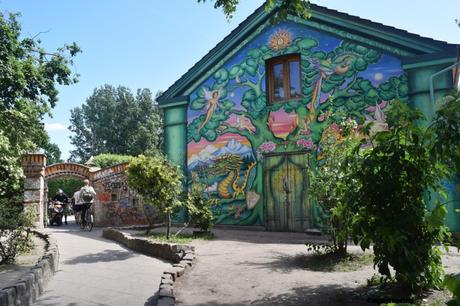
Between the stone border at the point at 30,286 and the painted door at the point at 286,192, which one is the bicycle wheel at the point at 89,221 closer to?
the painted door at the point at 286,192

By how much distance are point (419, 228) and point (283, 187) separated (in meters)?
8.55

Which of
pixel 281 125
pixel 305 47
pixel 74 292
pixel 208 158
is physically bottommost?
pixel 74 292

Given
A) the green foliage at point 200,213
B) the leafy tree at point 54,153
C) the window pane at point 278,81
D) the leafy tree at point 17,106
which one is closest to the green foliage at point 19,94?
the leafy tree at point 17,106

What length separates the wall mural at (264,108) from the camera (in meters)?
11.8

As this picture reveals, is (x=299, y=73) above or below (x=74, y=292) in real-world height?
above

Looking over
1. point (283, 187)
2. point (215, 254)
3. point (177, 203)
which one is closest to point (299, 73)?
point (283, 187)

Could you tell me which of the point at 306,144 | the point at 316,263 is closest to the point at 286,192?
the point at 306,144

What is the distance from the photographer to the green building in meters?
11.4

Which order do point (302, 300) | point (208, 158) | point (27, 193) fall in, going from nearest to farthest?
point (302, 300) → point (208, 158) → point (27, 193)

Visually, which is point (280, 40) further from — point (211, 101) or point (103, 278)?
point (103, 278)

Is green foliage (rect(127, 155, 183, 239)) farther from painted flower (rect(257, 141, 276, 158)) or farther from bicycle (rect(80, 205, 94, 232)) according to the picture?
bicycle (rect(80, 205, 94, 232))

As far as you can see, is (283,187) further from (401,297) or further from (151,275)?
(401,297)

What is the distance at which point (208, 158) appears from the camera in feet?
48.1

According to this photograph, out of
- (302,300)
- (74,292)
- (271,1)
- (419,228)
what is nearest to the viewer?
(419,228)
